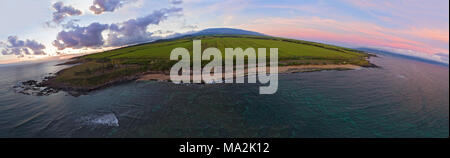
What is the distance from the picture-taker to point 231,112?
19.2 m

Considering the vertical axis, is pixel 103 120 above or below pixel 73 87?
below

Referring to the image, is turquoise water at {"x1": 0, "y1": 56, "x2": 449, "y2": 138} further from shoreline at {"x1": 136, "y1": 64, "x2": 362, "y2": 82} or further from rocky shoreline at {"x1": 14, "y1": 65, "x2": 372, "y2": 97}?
shoreline at {"x1": 136, "y1": 64, "x2": 362, "y2": 82}

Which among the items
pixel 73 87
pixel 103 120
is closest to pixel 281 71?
pixel 103 120

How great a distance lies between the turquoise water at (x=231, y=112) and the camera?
15297mm

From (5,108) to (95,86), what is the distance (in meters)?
10.5

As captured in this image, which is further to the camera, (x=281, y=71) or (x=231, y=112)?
(x=281, y=71)

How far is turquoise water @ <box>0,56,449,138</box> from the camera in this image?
15297mm

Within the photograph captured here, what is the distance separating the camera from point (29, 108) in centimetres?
2133

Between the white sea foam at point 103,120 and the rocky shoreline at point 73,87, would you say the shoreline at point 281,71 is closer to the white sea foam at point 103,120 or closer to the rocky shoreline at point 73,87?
the rocky shoreline at point 73,87

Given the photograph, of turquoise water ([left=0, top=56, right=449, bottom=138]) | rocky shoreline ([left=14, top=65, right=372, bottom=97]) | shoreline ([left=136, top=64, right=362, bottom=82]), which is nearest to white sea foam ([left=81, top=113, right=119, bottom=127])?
turquoise water ([left=0, top=56, right=449, bottom=138])

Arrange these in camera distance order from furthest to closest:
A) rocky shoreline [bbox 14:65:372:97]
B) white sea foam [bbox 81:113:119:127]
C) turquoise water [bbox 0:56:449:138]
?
rocky shoreline [bbox 14:65:372:97] → white sea foam [bbox 81:113:119:127] → turquoise water [bbox 0:56:449:138]

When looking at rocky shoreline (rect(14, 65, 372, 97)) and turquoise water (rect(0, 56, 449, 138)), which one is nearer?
turquoise water (rect(0, 56, 449, 138))

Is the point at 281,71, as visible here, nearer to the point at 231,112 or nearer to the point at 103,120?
the point at 231,112

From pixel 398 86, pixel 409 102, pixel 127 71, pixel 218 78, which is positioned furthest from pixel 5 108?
pixel 398 86
